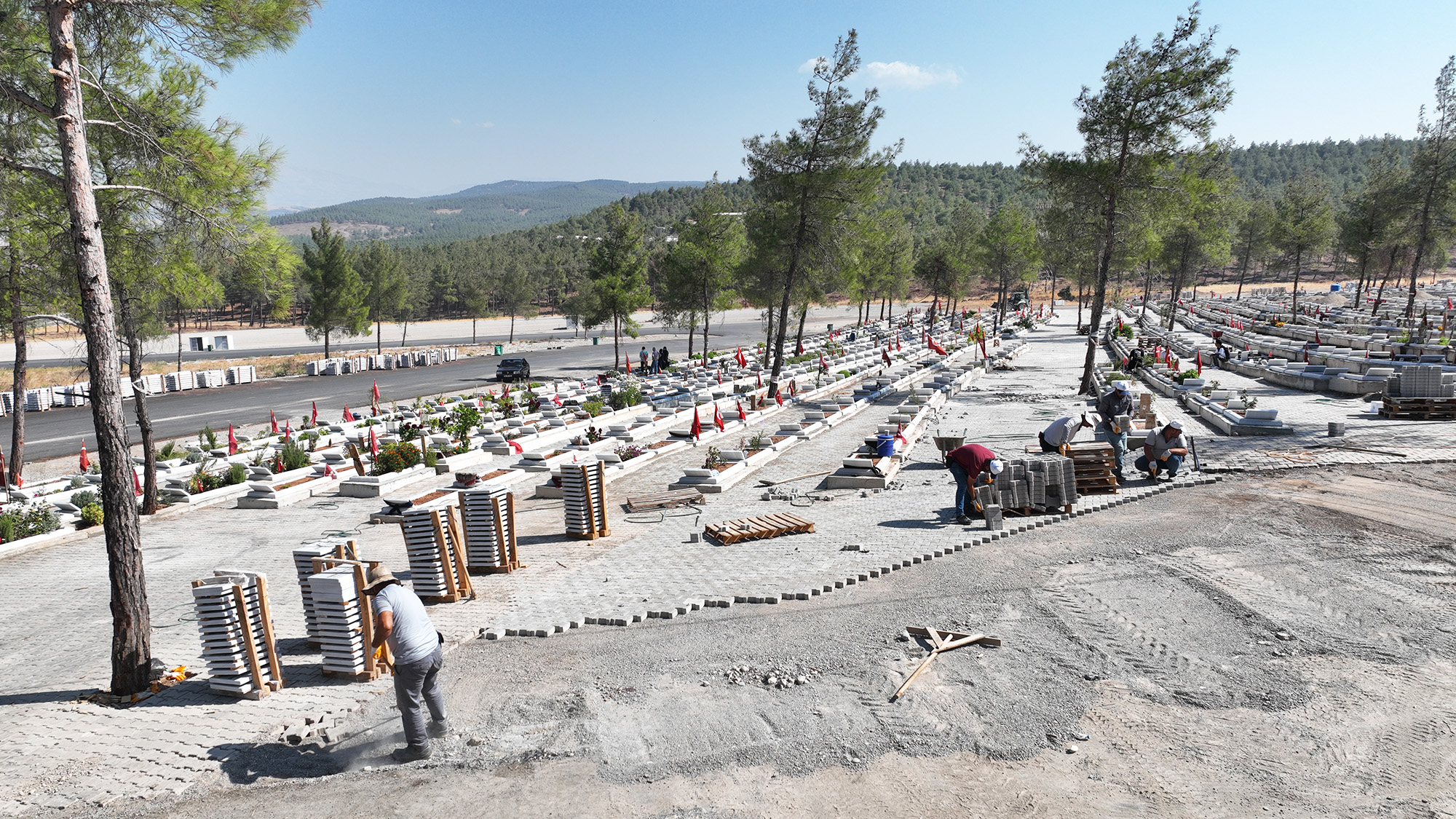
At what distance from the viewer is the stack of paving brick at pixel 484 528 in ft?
37.1

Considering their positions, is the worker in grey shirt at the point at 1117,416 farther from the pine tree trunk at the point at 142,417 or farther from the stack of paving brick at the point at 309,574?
the pine tree trunk at the point at 142,417

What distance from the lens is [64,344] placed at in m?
65.8

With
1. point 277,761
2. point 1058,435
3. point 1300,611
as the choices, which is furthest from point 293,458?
point 1300,611

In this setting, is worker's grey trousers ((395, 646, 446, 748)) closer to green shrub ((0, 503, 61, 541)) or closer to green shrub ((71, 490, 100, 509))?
green shrub ((0, 503, 61, 541))

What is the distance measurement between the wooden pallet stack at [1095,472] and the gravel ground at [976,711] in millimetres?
3737

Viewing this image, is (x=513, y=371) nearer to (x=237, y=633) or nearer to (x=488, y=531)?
(x=488, y=531)

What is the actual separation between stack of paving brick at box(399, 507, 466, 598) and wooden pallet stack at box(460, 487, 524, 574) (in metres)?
1.07

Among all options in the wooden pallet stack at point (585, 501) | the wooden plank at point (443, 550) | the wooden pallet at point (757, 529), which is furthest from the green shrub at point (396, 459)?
the wooden plank at point (443, 550)

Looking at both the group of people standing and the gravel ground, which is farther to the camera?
the group of people standing

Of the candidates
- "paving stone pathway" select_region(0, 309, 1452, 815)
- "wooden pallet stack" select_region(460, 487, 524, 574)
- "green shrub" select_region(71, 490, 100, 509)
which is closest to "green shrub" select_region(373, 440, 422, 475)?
"paving stone pathway" select_region(0, 309, 1452, 815)

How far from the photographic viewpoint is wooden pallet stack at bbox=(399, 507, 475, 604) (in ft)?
33.2

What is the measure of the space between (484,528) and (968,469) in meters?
7.20

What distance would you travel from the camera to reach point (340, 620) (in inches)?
314

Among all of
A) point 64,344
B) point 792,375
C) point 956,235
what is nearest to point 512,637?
point 792,375
